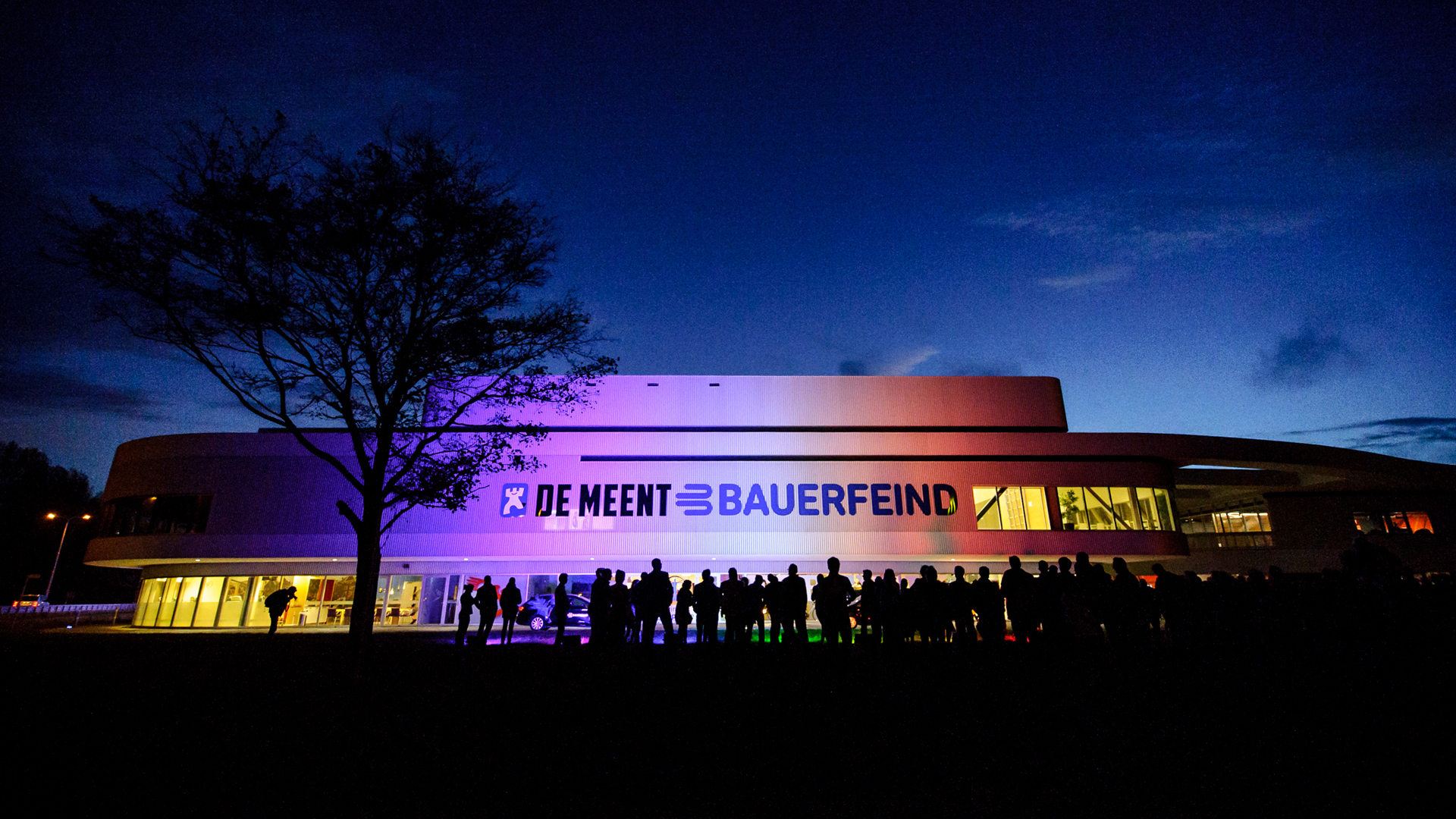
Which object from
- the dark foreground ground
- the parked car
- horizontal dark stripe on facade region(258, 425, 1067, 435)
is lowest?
the dark foreground ground

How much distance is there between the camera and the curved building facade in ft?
89.9

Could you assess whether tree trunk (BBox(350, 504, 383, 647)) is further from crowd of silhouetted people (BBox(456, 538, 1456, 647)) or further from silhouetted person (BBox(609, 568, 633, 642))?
silhouetted person (BBox(609, 568, 633, 642))

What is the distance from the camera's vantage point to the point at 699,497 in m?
27.7

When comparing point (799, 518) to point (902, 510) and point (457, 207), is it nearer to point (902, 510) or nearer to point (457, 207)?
point (902, 510)

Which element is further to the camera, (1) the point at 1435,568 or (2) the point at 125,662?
(1) the point at 1435,568

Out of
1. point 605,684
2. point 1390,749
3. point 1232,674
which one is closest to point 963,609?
point 1232,674

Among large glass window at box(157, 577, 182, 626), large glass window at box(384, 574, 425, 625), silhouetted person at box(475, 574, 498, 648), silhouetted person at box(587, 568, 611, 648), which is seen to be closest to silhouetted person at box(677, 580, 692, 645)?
silhouetted person at box(587, 568, 611, 648)

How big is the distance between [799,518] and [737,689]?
767 inches

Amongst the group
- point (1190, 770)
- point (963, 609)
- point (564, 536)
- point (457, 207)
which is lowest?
point (1190, 770)

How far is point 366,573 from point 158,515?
2517cm

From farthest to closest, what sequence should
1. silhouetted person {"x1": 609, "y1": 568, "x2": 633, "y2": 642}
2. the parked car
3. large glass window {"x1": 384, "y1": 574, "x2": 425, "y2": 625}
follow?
large glass window {"x1": 384, "y1": 574, "x2": 425, "y2": 625}, the parked car, silhouetted person {"x1": 609, "y1": 568, "x2": 633, "y2": 642}

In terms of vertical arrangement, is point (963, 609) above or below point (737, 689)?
→ above

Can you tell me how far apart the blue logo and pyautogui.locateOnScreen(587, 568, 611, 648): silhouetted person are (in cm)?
1558

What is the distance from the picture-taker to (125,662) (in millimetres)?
11133
